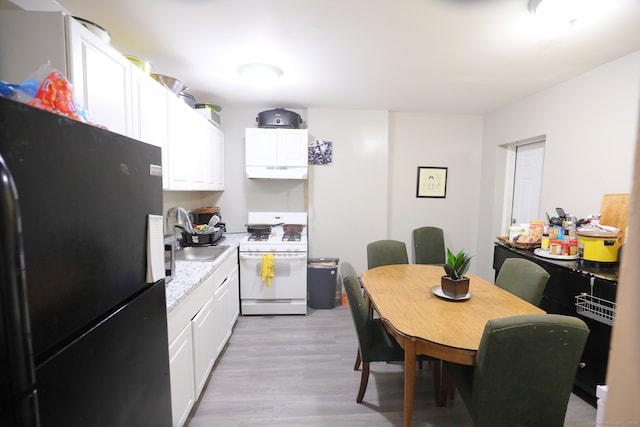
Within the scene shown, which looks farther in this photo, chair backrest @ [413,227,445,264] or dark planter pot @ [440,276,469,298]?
chair backrest @ [413,227,445,264]

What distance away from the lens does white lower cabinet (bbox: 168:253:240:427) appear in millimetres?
1420

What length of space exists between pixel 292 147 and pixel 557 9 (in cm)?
235

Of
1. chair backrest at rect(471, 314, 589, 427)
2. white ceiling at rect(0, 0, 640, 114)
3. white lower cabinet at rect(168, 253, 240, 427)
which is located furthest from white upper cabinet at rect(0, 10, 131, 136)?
chair backrest at rect(471, 314, 589, 427)

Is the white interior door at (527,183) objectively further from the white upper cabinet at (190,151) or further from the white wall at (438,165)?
the white upper cabinet at (190,151)

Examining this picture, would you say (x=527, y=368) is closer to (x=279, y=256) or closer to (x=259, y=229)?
(x=279, y=256)

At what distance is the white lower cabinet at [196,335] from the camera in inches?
55.9

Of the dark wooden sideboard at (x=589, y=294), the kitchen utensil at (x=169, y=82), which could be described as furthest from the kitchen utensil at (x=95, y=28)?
the dark wooden sideboard at (x=589, y=294)

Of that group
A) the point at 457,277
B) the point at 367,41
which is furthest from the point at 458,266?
the point at 367,41

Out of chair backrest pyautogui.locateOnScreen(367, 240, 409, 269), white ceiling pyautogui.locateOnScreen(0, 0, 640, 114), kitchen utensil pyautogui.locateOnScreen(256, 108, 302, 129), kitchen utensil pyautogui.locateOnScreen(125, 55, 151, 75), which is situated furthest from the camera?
kitchen utensil pyautogui.locateOnScreen(256, 108, 302, 129)

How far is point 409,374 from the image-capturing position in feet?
4.62

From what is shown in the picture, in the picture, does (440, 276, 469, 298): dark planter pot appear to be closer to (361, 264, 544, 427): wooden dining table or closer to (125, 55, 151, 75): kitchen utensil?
(361, 264, 544, 427): wooden dining table

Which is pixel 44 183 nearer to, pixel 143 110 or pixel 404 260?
pixel 143 110

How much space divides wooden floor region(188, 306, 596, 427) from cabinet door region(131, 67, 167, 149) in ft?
5.71

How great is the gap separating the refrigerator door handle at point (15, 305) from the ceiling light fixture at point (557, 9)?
83.0 inches
